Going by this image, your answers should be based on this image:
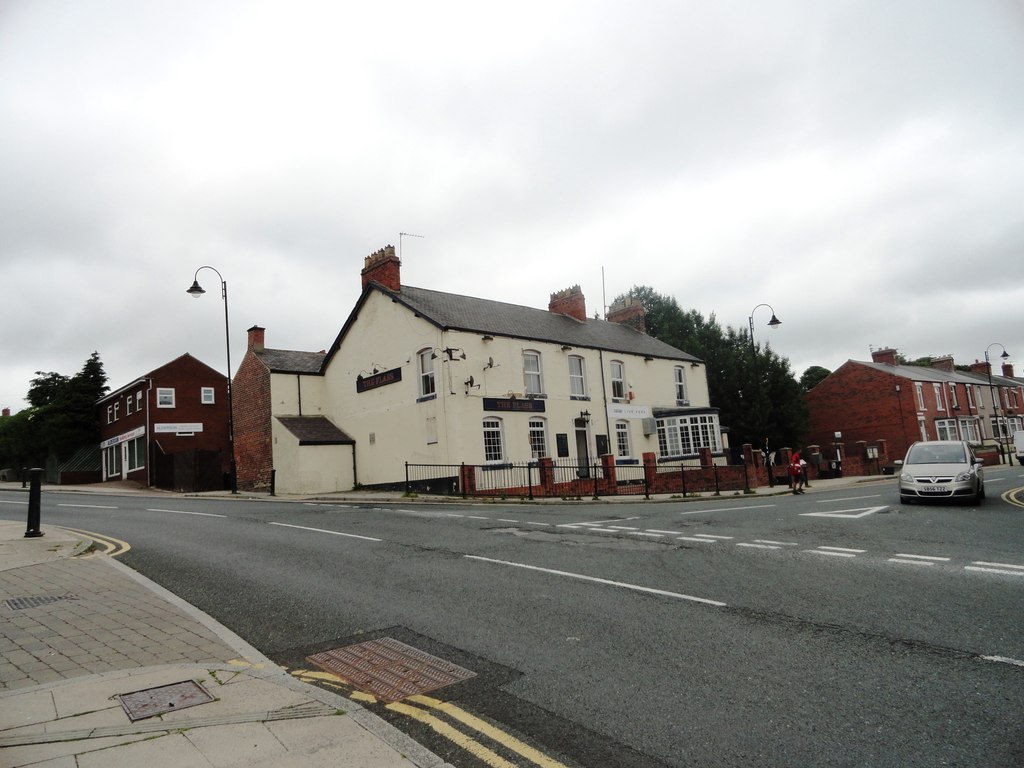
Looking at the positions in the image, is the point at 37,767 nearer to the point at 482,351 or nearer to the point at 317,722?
the point at 317,722

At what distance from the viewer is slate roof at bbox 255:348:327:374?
105 ft

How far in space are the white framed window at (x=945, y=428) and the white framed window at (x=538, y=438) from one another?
128 feet

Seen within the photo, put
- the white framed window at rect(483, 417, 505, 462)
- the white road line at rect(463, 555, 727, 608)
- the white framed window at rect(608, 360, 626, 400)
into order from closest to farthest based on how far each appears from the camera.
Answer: the white road line at rect(463, 555, 727, 608), the white framed window at rect(483, 417, 505, 462), the white framed window at rect(608, 360, 626, 400)

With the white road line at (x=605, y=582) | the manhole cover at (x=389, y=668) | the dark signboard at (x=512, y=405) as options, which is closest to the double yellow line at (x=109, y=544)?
the white road line at (x=605, y=582)

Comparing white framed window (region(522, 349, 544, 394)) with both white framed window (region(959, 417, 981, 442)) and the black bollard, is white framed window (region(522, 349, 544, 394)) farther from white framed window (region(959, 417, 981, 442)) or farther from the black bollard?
white framed window (region(959, 417, 981, 442))

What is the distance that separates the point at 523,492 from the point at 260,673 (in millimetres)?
19902

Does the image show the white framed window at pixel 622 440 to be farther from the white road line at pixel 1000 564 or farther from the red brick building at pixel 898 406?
the white road line at pixel 1000 564

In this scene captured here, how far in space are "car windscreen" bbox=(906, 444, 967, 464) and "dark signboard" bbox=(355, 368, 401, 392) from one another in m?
19.5

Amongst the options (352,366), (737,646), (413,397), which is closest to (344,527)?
(737,646)

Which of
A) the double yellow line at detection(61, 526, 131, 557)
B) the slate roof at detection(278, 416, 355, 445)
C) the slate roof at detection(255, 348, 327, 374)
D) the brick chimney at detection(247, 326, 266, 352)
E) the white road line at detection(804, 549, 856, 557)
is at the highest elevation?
the brick chimney at detection(247, 326, 266, 352)

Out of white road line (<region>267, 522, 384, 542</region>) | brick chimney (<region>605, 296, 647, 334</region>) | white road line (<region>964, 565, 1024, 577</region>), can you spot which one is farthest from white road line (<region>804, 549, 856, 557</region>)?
brick chimney (<region>605, 296, 647, 334</region>)

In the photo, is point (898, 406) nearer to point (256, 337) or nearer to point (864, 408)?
point (864, 408)

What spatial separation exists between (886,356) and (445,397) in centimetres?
4458

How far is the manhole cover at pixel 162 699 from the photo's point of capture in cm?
442
